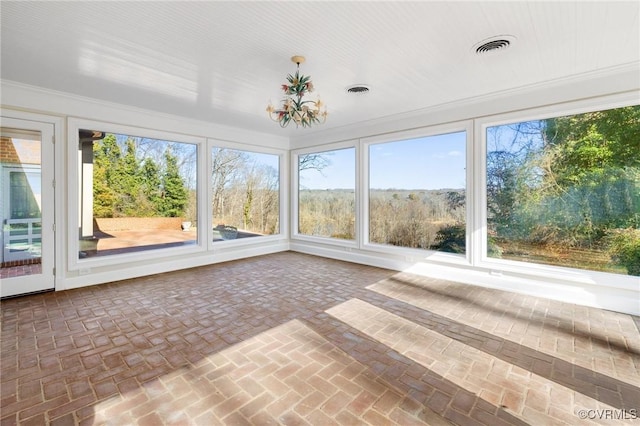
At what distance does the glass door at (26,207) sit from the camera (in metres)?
3.96

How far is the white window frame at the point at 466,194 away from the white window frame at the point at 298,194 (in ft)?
0.37

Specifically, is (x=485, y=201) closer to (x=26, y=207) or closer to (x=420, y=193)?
(x=420, y=193)

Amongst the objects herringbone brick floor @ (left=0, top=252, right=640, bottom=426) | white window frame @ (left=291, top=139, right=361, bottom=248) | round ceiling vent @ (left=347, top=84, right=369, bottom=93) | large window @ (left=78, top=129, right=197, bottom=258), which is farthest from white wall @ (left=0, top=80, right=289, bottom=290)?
round ceiling vent @ (left=347, top=84, right=369, bottom=93)

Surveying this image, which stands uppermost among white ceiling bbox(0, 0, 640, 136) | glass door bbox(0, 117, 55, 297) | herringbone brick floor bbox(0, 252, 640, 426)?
white ceiling bbox(0, 0, 640, 136)

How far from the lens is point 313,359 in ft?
8.09

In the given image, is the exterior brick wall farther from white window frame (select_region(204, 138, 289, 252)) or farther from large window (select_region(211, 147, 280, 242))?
large window (select_region(211, 147, 280, 242))

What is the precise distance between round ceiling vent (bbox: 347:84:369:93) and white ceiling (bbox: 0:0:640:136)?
0.35 feet

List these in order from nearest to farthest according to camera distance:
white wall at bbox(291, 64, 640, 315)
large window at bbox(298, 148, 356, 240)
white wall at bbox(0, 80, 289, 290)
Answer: white wall at bbox(291, 64, 640, 315)
white wall at bbox(0, 80, 289, 290)
large window at bbox(298, 148, 356, 240)

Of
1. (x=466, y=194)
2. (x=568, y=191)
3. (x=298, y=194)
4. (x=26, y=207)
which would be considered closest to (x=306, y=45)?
(x=466, y=194)

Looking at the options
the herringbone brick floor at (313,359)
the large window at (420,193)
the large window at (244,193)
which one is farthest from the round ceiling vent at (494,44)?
the large window at (244,193)

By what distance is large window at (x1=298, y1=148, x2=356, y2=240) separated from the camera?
6535 millimetres

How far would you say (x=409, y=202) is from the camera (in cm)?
561

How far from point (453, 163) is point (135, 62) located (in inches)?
185

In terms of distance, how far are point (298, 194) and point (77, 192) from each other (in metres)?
4.38
